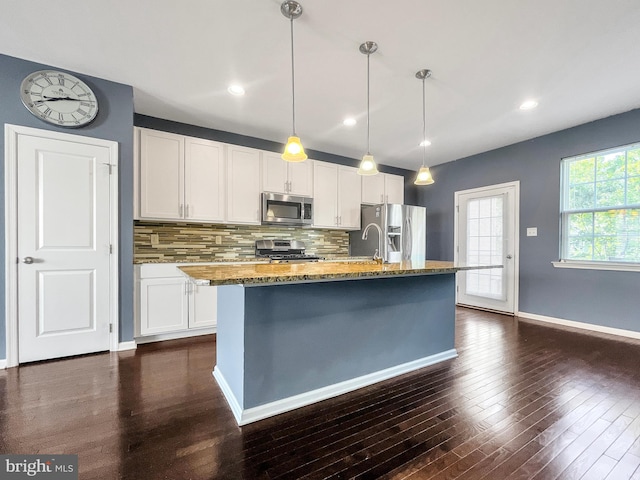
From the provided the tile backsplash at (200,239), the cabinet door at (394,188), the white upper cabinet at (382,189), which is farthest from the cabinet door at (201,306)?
the cabinet door at (394,188)

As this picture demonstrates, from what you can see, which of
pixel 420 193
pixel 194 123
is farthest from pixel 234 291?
pixel 420 193

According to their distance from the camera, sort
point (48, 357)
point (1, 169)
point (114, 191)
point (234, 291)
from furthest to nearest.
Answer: point (114, 191) < point (48, 357) < point (1, 169) < point (234, 291)

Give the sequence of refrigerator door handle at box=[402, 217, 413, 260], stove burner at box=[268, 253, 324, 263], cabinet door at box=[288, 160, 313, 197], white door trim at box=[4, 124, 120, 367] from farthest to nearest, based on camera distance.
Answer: refrigerator door handle at box=[402, 217, 413, 260] < cabinet door at box=[288, 160, 313, 197] < stove burner at box=[268, 253, 324, 263] < white door trim at box=[4, 124, 120, 367]

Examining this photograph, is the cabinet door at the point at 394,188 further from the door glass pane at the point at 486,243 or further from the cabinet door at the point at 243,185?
the cabinet door at the point at 243,185

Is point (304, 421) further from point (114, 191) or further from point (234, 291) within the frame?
point (114, 191)

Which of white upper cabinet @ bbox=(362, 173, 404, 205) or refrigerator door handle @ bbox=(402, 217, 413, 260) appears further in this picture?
white upper cabinet @ bbox=(362, 173, 404, 205)

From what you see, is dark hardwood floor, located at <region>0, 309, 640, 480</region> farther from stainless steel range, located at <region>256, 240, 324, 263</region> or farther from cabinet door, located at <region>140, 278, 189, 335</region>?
stainless steel range, located at <region>256, 240, 324, 263</region>

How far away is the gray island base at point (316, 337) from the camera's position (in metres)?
1.71

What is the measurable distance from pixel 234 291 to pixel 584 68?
333cm

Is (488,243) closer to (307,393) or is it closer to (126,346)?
(307,393)

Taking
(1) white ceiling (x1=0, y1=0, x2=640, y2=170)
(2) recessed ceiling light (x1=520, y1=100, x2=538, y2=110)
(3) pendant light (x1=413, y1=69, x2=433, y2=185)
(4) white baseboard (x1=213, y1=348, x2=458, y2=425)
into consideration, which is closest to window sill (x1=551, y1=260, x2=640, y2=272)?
(1) white ceiling (x1=0, y1=0, x2=640, y2=170)

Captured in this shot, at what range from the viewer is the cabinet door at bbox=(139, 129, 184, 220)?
3.11 metres

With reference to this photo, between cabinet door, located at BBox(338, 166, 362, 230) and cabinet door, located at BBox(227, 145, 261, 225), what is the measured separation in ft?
4.44

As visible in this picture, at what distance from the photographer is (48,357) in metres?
2.51
